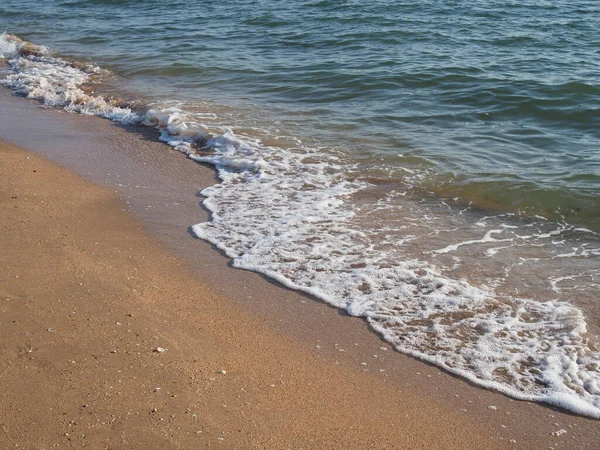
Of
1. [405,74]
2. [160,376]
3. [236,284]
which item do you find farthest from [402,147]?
[160,376]

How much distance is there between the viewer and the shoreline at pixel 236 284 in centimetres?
408

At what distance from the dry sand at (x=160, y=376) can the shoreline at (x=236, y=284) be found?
0.36ft

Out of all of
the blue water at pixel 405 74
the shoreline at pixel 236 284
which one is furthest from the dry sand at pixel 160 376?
the blue water at pixel 405 74

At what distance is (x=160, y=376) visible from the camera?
4.16 m

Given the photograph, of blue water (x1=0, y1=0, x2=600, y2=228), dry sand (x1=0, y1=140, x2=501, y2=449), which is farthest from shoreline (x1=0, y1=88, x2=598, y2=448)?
blue water (x1=0, y1=0, x2=600, y2=228)

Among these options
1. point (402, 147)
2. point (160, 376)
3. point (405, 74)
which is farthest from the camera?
point (405, 74)

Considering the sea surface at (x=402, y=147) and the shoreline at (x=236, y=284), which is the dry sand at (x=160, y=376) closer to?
the shoreline at (x=236, y=284)

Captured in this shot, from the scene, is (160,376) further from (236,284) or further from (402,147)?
(402,147)

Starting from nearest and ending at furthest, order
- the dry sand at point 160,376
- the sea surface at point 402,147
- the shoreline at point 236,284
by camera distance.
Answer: the dry sand at point 160,376 < the shoreline at point 236,284 < the sea surface at point 402,147

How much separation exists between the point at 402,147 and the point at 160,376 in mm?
5393

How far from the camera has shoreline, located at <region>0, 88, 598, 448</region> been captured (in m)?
4.08

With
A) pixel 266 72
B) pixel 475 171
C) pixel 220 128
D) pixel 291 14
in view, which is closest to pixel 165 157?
pixel 220 128

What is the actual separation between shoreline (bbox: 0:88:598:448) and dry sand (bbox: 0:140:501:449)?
11 cm

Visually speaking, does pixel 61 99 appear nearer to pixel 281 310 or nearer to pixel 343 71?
pixel 343 71
